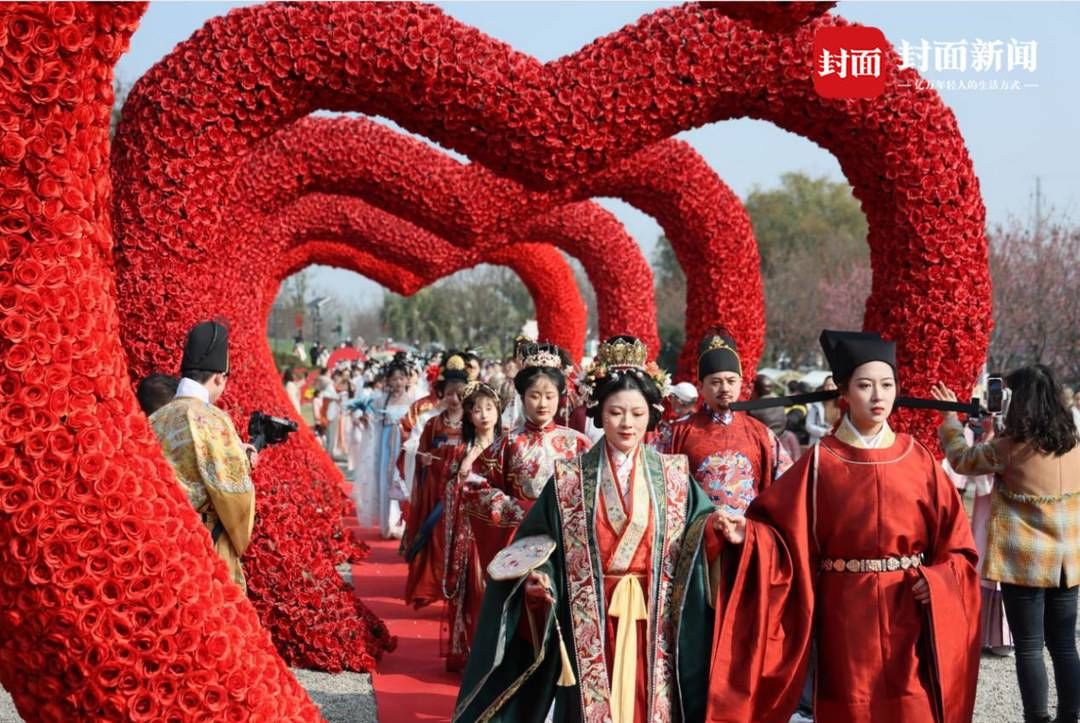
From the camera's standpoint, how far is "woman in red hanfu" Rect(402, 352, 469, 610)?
7.02m

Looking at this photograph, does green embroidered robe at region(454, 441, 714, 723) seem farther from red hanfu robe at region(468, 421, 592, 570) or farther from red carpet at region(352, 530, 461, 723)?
red carpet at region(352, 530, 461, 723)

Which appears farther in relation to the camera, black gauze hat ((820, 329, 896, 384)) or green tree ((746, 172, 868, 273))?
green tree ((746, 172, 868, 273))

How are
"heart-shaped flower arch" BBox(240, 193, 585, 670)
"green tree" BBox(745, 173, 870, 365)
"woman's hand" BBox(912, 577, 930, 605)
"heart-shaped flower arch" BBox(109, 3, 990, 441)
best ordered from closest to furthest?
"woman's hand" BBox(912, 577, 930, 605), "heart-shaped flower arch" BBox(109, 3, 990, 441), "heart-shaped flower arch" BBox(240, 193, 585, 670), "green tree" BBox(745, 173, 870, 365)

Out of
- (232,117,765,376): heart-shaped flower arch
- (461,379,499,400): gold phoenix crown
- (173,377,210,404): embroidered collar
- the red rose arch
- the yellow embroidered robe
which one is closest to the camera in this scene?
the red rose arch

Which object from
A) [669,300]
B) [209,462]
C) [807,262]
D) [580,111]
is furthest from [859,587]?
[669,300]

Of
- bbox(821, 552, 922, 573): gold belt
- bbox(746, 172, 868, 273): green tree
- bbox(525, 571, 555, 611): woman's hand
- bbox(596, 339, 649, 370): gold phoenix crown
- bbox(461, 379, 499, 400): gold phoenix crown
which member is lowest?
bbox(525, 571, 555, 611): woman's hand

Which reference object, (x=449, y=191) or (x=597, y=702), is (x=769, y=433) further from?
(x=449, y=191)

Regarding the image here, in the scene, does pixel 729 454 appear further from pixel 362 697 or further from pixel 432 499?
pixel 432 499

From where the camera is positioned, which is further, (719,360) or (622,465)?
(719,360)

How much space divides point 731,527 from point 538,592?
0.63m

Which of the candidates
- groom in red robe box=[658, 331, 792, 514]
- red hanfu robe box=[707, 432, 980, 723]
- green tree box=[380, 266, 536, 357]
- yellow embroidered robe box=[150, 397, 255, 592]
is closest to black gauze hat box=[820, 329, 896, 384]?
red hanfu robe box=[707, 432, 980, 723]

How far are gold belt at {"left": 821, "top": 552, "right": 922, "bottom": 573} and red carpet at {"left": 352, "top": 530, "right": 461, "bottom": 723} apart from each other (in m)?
2.05

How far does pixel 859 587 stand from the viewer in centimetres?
377

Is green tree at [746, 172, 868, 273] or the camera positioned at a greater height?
green tree at [746, 172, 868, 273]
